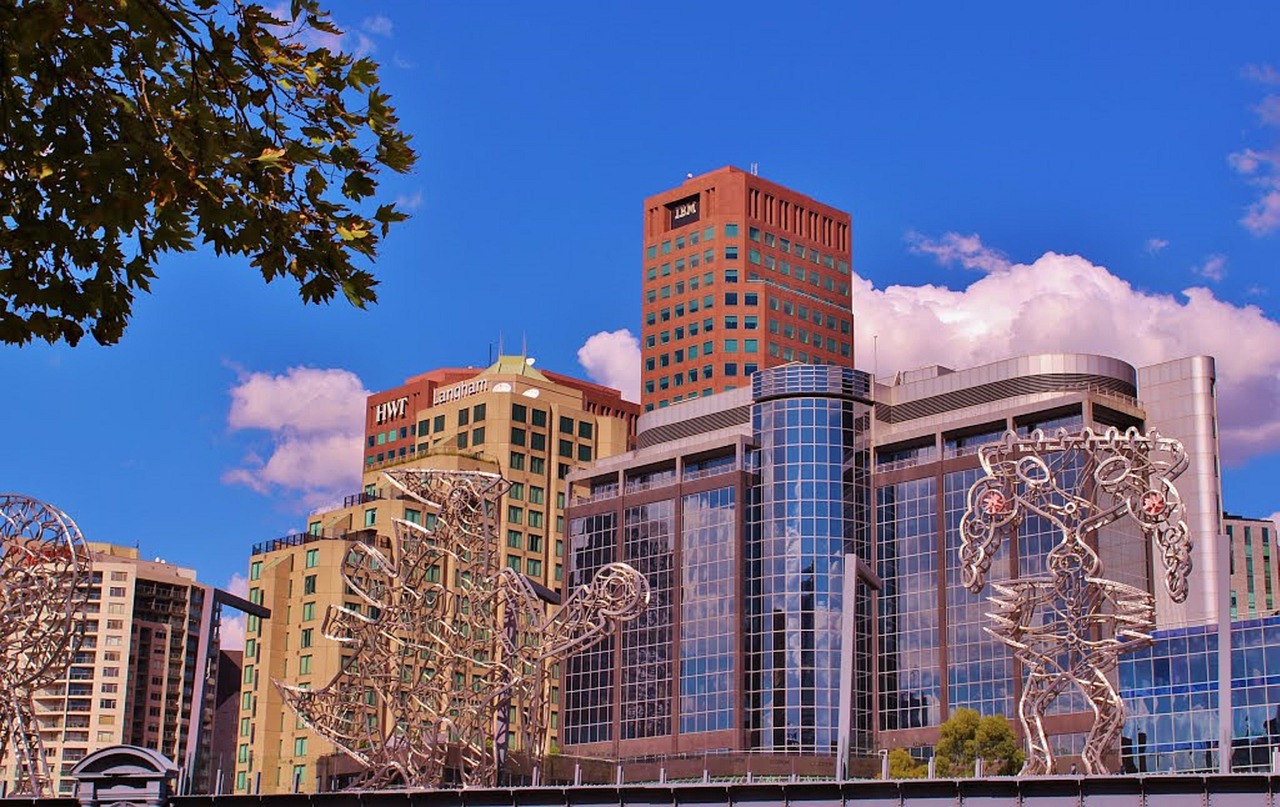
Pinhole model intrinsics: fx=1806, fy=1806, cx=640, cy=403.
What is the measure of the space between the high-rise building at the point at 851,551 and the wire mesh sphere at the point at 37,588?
6861 cm

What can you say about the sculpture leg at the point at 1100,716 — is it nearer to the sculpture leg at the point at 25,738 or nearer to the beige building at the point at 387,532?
the sculpture leg at the point at 25,738

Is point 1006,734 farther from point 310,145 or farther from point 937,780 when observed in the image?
point 310,145

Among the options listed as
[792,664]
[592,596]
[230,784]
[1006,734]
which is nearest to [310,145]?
[592,596]

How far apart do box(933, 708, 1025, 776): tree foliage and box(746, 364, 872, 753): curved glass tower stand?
21753mm

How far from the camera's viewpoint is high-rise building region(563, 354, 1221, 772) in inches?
5340

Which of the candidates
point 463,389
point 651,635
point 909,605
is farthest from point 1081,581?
point 463,389

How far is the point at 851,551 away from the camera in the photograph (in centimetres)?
14262

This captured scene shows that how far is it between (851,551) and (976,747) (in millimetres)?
32161

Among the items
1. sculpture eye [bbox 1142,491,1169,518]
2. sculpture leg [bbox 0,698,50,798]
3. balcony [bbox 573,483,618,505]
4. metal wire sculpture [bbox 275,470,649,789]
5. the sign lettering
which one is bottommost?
sculpture leg [bbox 0,698,50,798]

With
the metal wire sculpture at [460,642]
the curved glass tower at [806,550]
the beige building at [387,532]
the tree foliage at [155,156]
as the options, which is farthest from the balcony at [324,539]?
the tree foliage at [155,156]

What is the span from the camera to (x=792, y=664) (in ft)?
458

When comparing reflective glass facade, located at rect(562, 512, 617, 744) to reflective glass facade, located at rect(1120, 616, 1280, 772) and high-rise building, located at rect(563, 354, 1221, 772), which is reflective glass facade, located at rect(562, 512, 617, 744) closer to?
high-rise building, located at rect(563, 354, 1221, 772)

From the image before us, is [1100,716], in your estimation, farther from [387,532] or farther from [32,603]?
[387,532]

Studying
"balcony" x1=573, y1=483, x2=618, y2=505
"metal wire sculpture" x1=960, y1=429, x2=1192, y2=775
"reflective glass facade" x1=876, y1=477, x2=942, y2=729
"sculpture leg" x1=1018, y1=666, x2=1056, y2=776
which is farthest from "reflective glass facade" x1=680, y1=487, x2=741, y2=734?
"sculpture leg" x1=1018, y1=666, x2=1056, y2=776
